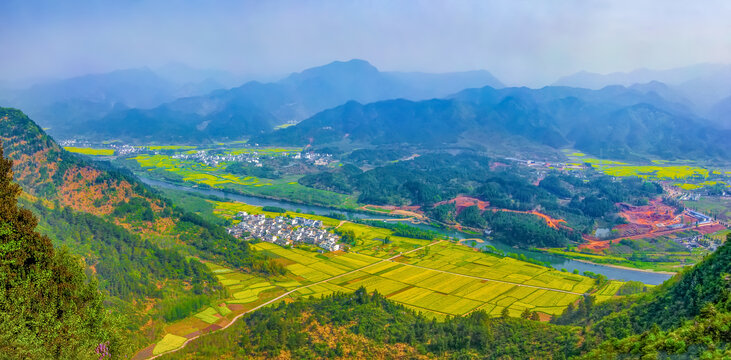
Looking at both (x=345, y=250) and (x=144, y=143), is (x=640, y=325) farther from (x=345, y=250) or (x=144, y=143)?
(x=144, y=143)

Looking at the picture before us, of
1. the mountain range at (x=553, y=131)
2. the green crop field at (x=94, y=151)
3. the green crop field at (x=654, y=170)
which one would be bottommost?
the green crop field at (x=654, y=170)

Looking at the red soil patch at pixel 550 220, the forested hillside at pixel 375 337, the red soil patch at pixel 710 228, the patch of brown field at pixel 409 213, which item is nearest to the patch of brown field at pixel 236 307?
the forested hillside at pixel 375 337

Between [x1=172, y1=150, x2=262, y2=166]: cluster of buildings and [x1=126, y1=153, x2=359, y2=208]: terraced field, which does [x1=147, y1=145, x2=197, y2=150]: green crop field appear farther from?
[x1=126, y1=153, x2=359, y2=208]: terraced field

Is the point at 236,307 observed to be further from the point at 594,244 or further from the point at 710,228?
the point at 710,228

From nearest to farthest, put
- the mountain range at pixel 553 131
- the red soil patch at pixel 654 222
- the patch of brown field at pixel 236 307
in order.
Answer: the patch of brown field at pixel 236 307 → the red soil patch at pixel 654 222 → the mountain range at pixel 553 131

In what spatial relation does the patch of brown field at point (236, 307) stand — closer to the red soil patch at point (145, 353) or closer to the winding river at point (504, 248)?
the red soil patch at point (145, 353)
